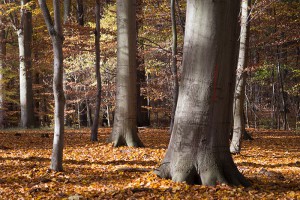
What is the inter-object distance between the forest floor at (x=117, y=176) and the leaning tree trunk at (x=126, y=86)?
445mm

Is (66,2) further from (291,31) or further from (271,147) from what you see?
(271,147)

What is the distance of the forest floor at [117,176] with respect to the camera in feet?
15.4

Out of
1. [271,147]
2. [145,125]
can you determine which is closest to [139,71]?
[145,125]

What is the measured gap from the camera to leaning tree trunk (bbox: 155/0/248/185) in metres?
4.91

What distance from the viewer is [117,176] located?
596 cm

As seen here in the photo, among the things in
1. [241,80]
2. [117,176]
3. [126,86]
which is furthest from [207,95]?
[126,86]

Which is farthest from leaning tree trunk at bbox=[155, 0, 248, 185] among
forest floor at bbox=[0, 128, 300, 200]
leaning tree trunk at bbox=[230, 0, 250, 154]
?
leaning tree trunk at bbox=[230, 0, 250, 154]

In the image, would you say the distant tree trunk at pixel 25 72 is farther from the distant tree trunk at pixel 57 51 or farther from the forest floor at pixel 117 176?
the distant tree trunk at pixel 57 51

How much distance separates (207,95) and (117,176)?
2.18m

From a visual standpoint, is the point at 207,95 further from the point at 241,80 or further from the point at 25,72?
the point at 25,72

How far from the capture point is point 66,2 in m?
18.0

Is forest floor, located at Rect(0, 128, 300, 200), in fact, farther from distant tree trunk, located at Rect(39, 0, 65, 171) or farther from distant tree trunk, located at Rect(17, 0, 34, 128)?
distant tree trunk, located at Rect(17, 0, 34, 128)

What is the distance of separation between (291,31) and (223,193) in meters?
11.5

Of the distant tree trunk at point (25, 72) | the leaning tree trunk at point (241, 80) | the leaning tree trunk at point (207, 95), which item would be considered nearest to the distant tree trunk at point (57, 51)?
the leaning tree trunk at point (207, 95)
